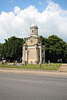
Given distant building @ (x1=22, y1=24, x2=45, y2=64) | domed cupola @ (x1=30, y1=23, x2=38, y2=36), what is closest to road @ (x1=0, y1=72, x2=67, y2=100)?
distant building @ (x1=22, y1=24, x2=45, y2=64)

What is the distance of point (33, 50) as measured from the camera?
48500 millimetres

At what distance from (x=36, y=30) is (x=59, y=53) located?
16.3 metres

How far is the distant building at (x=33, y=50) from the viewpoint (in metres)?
46.6

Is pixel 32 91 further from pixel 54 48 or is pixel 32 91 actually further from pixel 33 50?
pixel 54 48

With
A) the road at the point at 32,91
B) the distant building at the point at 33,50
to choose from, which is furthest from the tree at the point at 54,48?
the road at the point at 32,91

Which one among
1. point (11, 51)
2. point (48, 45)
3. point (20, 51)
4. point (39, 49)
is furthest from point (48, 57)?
point (11, 51)

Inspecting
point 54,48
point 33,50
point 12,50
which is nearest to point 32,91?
point 33,50

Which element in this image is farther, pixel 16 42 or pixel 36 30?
pixel 16 42

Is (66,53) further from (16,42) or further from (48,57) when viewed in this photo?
(16,42)

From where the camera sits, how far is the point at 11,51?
180 feet

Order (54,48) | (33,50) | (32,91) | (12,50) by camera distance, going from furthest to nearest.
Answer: (12,50) → (54,48) → (33,50) → (32,91)

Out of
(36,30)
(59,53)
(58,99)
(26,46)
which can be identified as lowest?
(58,99)

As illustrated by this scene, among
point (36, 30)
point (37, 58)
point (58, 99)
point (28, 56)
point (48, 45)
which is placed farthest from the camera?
point (48, 45)

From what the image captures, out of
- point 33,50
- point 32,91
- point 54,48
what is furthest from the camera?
point 54,48
